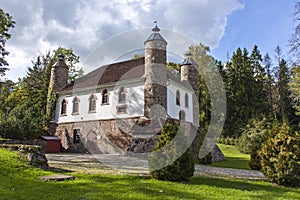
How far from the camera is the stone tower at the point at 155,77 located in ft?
67.3

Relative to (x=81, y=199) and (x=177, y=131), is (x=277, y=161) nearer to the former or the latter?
(x=177, y=131)

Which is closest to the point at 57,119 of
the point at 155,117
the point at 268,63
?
the point at 155,117

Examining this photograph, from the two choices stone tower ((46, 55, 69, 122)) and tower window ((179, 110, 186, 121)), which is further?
stone tower ((46, 55, 69, 122))

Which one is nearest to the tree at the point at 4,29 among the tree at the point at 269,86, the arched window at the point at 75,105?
the arched window at the point at 75,105

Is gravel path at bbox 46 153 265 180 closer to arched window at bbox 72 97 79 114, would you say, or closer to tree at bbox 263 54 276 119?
arched window at bbox 72 97 79 114

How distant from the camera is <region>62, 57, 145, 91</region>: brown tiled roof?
23172 millimetres

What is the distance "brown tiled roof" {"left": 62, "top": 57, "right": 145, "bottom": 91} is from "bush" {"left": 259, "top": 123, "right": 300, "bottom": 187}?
13.2 meters

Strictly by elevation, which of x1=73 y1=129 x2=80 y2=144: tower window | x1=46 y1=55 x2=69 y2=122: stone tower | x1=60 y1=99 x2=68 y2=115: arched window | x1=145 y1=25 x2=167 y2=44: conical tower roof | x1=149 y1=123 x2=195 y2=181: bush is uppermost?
x1=145 y1=25 x2=167 y2=44: conical tower roof

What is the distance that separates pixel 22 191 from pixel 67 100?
20.1 meters

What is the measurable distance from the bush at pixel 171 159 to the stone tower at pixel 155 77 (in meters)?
10.0

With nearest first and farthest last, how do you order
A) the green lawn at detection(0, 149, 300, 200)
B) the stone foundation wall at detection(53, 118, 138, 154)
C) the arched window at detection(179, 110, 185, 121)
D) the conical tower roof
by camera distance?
the green lawn at detection(0, 149, 300, 200), the stone foundation wall at detection(53, 118, 138, 154), the conical tower roof, the arched window at detection(179, 110, 185, 121)

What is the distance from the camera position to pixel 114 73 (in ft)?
81.8

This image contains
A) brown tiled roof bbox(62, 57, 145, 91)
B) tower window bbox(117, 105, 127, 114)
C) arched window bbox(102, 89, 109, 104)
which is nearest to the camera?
tower window bbox(117, 105, 127, 114)

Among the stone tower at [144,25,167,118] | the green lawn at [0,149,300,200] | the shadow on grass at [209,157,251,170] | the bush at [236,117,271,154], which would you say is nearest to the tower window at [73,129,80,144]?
the stone tower at [144,25,167,118]
